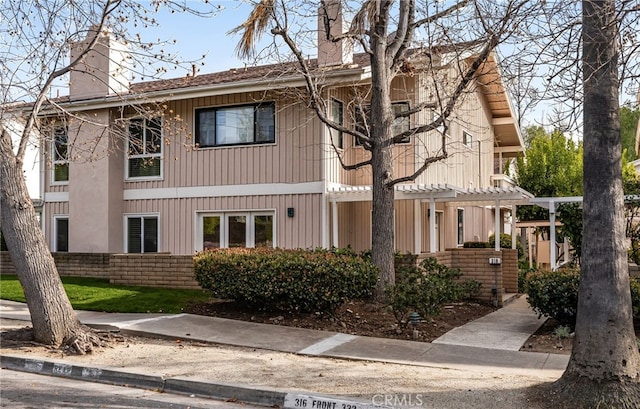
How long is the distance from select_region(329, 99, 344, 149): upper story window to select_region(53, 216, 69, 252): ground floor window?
880cm

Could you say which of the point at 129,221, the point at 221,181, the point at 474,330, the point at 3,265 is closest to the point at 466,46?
the point at 474,330

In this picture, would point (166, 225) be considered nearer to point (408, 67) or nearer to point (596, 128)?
point (408, 67)

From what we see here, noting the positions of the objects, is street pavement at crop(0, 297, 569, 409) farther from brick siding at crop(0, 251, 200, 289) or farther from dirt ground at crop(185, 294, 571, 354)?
brick siding at crop(0, 251, 200, 289)

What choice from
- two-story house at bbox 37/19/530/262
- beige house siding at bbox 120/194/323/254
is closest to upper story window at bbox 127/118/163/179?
two-story house at bbox 37/19/530/262

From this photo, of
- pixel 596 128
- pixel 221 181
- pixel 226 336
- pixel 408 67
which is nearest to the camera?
pixel 596 128

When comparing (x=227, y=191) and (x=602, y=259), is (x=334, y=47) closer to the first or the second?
(x=227, y=191)

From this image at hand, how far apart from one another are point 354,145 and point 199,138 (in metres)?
4.28

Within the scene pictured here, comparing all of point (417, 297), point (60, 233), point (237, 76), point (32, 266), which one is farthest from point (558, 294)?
point (60, 233)

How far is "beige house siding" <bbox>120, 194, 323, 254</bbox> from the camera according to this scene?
16.1 metres

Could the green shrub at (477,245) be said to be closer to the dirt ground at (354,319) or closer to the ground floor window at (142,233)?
the dirt ground at (354,319)

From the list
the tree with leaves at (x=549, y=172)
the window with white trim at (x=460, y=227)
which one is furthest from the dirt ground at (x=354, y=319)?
the tree with leaves at (x=549, y=172)

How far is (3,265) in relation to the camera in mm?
19125

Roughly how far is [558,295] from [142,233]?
11763mm

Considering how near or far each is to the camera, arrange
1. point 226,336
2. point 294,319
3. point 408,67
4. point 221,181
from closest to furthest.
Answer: point 226,336, point 294,319, point 408,67, point 221,181
